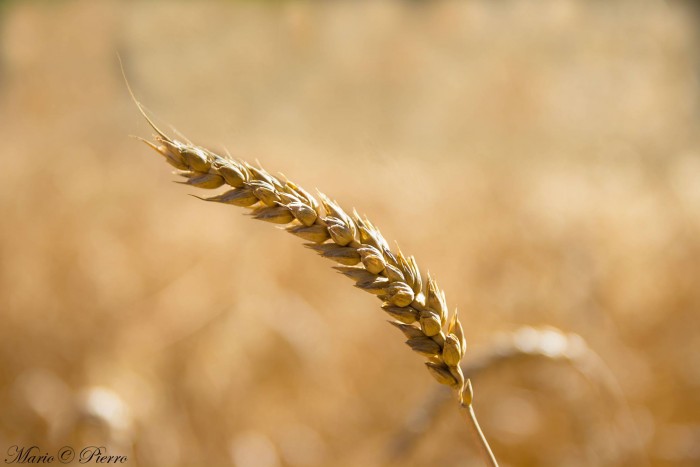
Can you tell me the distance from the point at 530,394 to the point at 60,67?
11.4ft

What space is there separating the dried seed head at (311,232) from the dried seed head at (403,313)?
0.06 m

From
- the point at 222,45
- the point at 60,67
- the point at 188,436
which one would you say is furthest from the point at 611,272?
the point at 60,67

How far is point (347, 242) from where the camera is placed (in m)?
0.41

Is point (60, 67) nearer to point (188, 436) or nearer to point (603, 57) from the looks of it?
point (188, 436)

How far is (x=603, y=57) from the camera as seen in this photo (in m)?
4.56

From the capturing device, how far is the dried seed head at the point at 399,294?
40cm

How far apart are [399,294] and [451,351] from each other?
0.05 metres

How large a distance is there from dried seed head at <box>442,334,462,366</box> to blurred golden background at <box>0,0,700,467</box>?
301mm

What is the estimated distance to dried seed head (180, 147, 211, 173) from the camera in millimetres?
391

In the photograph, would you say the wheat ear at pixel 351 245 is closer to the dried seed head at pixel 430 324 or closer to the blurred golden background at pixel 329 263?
the dried seed head at pixel 430 324
